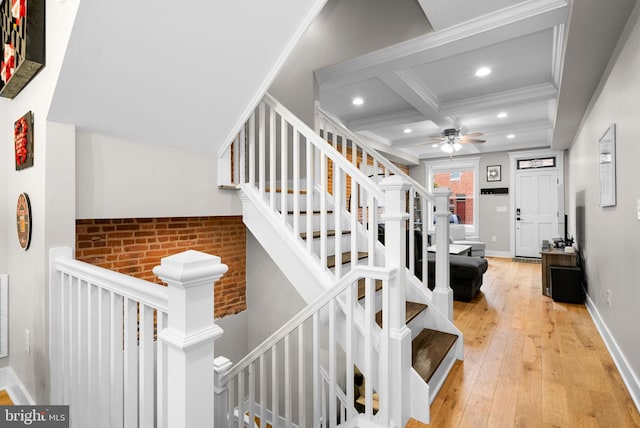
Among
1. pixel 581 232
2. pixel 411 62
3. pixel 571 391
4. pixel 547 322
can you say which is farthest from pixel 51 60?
pixel 581 232

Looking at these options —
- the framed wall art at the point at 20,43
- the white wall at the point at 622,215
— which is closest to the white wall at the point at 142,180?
the framed wall art at the point at 20,43

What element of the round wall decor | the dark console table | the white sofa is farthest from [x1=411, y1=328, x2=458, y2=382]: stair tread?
the white sofa

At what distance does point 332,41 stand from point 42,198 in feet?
9.41

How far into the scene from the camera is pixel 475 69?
3.76m

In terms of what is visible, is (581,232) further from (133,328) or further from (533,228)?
(133,328)

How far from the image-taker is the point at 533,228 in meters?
7.27

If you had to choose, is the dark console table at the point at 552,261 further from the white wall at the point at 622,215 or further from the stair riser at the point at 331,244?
the stair riser at the point at 331,244

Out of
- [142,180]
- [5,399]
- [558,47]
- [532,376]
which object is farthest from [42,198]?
[558,47]

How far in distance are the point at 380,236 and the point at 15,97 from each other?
11.4ft

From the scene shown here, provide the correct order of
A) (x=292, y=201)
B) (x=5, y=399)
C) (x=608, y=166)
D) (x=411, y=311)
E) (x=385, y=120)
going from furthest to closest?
(x=385, y=120)
(x=292, y=201)
(x=608, y=166)
(x=411, y=311)
(x=5, y=399)

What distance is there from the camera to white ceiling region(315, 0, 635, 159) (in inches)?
96.3

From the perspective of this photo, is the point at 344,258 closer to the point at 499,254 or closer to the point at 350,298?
the point at 350,298

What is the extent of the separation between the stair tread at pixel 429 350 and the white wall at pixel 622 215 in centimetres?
111

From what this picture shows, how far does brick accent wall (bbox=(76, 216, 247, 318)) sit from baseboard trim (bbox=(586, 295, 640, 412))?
3247 mm
